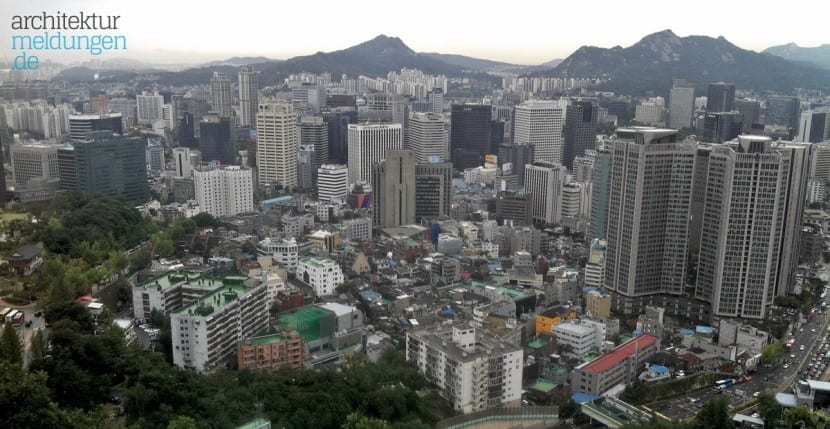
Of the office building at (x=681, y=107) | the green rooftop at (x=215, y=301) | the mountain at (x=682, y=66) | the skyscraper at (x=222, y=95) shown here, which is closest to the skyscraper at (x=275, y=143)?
the skyscraper at (x=222, y=95)

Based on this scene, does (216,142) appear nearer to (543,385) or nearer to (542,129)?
(542,129)

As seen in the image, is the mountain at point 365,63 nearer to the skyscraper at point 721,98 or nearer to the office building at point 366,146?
the office building at point 366,146

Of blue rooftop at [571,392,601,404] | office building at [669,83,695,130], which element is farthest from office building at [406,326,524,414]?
office building at [669,83,695,130]

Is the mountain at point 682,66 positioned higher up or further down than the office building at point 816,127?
higher up

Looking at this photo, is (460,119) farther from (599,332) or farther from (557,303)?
(599,332)

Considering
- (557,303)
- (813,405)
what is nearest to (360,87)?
(557,303)
